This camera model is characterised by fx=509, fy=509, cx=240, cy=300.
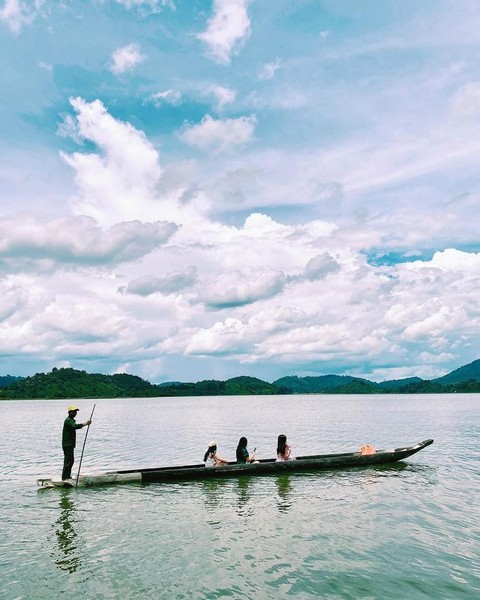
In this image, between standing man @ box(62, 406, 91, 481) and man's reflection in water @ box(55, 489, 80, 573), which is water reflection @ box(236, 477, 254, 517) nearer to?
man's reflection in water @ box(55, 489, 80, 573)

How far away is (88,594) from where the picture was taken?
1212cm

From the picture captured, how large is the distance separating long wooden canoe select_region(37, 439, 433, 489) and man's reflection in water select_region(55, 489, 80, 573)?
213 cm

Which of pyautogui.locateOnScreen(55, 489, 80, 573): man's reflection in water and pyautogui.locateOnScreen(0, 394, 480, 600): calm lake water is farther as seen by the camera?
pyautogui.locateOnScreen(55, 489, 80, 573): man's reflection in water

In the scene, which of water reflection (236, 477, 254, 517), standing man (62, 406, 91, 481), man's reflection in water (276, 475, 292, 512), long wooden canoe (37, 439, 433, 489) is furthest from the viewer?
long wooden canoe (37, 439, 433, 489)

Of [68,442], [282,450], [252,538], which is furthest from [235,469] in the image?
[252,538]

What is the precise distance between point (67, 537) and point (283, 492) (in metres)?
10.6

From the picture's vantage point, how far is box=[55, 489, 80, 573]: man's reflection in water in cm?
1416

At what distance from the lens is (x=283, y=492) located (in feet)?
78.2

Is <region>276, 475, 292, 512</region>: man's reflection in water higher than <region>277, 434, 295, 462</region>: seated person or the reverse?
the reverse

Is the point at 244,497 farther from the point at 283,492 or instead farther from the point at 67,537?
the point at 67,537

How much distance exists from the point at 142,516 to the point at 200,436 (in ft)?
138

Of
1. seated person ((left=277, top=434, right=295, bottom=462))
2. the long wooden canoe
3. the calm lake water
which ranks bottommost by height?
the calm lake water

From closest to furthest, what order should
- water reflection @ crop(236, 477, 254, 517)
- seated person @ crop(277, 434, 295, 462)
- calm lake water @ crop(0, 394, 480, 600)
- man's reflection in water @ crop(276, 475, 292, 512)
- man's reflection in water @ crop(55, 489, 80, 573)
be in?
calm lake water @ crop(0, 394, 480, 600) < man's reflection in water @ crop(55, 489, 80, 573) < water reflection @ crop(236, 477, 254, 517) < man's reflection in water @ crop(276, 475, 292, 512) < seated person @ crop(277, 434, 295, 462)

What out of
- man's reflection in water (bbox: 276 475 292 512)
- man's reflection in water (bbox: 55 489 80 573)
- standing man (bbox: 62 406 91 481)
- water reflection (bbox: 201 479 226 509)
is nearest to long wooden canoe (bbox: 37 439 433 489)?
water reflection (bbox: 201 479 226 509)
